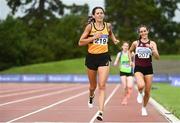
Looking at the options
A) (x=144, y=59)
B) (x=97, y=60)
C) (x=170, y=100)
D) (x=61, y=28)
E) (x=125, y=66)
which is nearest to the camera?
(x=97, y=60)

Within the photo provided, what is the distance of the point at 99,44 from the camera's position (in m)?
11.6

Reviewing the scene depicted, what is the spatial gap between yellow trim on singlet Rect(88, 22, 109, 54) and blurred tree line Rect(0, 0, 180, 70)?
2433 inches

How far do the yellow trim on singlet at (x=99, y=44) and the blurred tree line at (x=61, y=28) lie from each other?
61.8m

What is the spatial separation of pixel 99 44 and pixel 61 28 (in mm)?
80407

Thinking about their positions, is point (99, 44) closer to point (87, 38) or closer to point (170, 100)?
point (87, 38)

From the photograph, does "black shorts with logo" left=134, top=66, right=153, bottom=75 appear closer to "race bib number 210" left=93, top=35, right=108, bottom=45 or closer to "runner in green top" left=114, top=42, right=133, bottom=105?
"race bib number 210" left=93, top=35, right=108, bottom=45

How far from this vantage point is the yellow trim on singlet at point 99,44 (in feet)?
37.9

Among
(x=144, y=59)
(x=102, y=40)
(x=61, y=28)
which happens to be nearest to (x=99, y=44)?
A: (x=102, y=40)

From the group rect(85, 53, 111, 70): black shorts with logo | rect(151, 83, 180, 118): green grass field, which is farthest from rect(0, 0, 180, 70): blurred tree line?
Answer: rect(85, 53, 111, 70): black shorts with logo

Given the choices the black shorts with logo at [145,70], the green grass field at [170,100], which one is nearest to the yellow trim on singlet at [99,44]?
the black shorts with logo at [145,70]

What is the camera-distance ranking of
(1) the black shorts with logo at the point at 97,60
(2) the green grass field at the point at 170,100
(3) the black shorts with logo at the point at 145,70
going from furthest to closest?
1. (2) the green grass field at the point at 170,100
2. (3) the black shorts with logo at the point at 145,70
3. (1) the black shorts with logo at the point at 97,60

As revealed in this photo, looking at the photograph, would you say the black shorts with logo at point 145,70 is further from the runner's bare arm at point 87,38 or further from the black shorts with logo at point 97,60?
the runner's bare arm at point 87,38

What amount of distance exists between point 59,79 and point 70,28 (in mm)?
35897

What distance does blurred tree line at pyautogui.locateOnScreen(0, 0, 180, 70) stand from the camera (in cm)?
7737
